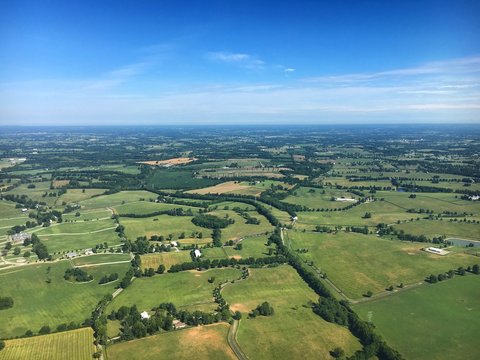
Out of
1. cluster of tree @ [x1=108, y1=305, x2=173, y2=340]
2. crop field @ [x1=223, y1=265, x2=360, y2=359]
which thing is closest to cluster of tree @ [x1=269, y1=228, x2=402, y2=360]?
crop field @ [x1=223, y1=265, x2=360, y2=359]

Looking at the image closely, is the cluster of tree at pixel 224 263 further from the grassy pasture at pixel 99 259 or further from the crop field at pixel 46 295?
the grassy pasture at pixel 99 259

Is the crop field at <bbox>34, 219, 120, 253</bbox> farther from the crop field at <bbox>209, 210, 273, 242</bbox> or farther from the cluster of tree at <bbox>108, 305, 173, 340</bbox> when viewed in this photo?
the cluster of tree at <bbox>108, 305, 173, 340</bbox>

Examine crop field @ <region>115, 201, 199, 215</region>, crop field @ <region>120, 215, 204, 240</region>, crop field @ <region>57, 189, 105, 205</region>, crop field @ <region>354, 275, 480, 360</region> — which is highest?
crop field @ <region>57, 189, 105, 205</region>

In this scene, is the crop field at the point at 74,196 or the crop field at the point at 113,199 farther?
the crop field at the point at 74,196

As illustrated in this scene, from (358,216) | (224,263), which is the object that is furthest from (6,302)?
(358,216)

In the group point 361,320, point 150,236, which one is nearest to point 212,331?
point 361,320

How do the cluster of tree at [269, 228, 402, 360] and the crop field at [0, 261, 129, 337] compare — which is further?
the crop field at [0, 261, 129, 337]

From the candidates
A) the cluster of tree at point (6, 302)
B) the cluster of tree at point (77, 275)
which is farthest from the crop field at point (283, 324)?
the cluster of tree at point (6, 302)
